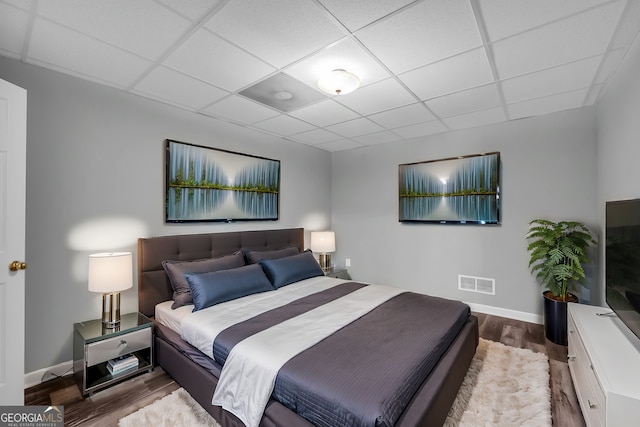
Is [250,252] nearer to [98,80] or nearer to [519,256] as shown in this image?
[98,80]

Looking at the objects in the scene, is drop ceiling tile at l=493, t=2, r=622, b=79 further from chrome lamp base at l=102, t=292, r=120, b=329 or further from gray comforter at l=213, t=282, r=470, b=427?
chrome lamp base at l=102, t=292, r=120, b=329

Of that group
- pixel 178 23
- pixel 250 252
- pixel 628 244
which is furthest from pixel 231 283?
pixel 628 244

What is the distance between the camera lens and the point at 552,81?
2.53 meters

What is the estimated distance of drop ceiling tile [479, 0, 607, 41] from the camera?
5.21ft

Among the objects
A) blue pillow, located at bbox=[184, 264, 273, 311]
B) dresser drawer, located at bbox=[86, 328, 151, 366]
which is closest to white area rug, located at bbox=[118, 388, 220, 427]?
dresser drawer, located at bbox=[86, 328, 151, 366]

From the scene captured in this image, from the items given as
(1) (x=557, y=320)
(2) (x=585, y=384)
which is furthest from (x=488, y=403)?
(1) (x=557, y=320)

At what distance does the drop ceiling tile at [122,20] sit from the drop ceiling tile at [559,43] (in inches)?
86.4

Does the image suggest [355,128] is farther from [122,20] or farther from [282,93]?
[122,20]

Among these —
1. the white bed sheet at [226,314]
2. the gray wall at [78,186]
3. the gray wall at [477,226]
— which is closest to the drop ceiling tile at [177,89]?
the gray wall at [78,186]

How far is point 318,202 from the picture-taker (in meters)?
5.11

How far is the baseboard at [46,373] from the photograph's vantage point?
227 centimetres

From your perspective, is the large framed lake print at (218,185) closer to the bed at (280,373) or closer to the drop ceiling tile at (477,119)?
the bed at (280,373)

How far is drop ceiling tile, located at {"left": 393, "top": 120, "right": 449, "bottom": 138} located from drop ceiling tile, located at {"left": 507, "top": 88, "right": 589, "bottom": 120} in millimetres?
782

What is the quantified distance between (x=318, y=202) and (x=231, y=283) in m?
2.64
